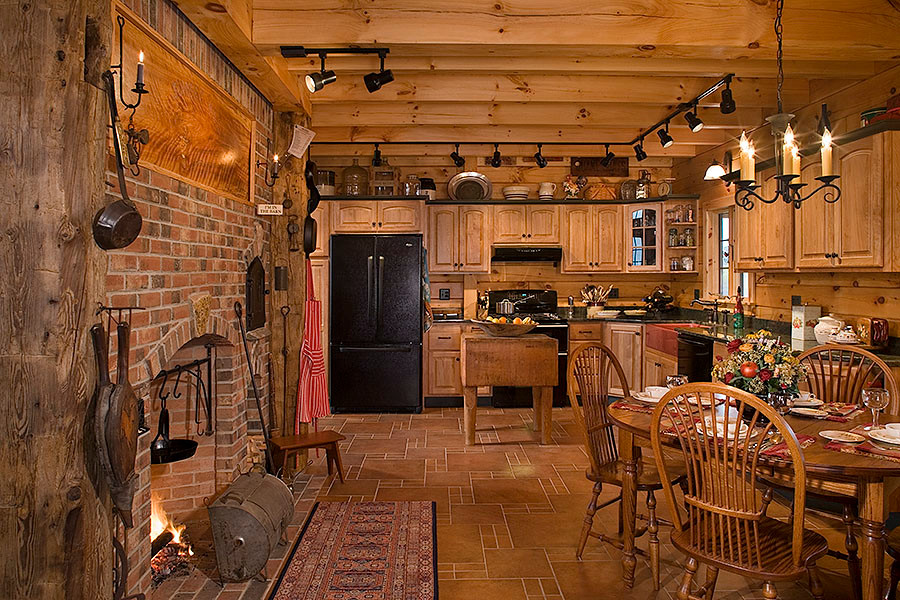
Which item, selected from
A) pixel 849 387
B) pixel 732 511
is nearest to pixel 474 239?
pixel 849 387

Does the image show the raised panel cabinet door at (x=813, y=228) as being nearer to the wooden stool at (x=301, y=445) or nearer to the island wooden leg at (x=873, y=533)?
the island wooden leg at (x=873, y=533)

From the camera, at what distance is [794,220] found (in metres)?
4.26

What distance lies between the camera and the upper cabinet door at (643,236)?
21.1 feet

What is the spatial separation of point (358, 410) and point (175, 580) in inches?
133

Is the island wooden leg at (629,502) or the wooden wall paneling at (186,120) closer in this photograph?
the wooden wall paneling at (186,120)

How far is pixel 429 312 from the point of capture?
5.97 metres

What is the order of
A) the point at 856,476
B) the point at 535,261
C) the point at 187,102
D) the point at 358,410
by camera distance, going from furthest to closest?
the point at 535,261 < the point at 358,410 < the point at 187,102 < the point at 856,476

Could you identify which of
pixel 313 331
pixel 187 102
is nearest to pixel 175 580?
pixel 313 331

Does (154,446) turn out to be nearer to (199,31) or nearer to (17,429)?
(17,429)

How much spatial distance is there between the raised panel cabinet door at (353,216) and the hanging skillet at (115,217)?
4086mm

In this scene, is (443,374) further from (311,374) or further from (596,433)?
(596,433)

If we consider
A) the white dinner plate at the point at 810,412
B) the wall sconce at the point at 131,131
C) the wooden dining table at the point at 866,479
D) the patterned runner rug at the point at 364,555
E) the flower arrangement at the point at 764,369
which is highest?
the wall sconce at the point at 131,131

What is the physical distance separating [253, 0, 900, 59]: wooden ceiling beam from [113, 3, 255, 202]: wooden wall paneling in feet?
1.45

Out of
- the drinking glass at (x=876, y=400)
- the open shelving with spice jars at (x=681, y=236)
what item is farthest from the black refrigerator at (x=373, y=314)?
the drinking glass at (x=876, y=400)
